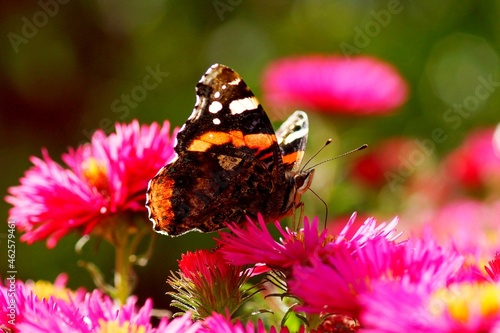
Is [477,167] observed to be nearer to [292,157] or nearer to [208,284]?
[292,157]

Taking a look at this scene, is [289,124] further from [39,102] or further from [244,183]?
[39,102]

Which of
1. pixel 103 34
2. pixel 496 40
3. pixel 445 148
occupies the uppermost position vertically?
pixel 103 34

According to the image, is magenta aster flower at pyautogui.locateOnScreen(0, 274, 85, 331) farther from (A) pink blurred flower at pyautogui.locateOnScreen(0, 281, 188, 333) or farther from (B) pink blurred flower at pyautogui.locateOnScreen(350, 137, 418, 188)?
(B) pink blurred flower at pyautogui.locateOnScreen(350, 137, 418, 188)

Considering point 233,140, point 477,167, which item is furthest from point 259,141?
point 477,167

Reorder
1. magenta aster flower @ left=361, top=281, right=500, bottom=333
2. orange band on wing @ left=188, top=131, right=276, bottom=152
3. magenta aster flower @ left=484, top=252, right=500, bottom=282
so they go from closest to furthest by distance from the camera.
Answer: magenta aster flower @ left=361, top=281, right=500, bottom=333
magenta aster flower @ left=484, top=252, right=500, bottom=282
orange band on wing @ left=188, top=131, right=276, bottom=152

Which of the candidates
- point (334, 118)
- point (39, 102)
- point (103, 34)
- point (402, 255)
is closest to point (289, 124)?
point (402, 255)

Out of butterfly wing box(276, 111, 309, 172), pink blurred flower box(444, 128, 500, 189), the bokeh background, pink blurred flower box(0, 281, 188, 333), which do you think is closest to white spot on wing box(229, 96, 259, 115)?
butterfly wing box(276, 111, 309, 172)

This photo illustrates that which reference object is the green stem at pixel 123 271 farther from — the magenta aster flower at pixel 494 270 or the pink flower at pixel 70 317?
the magenta aster flower at pixel 494 270
